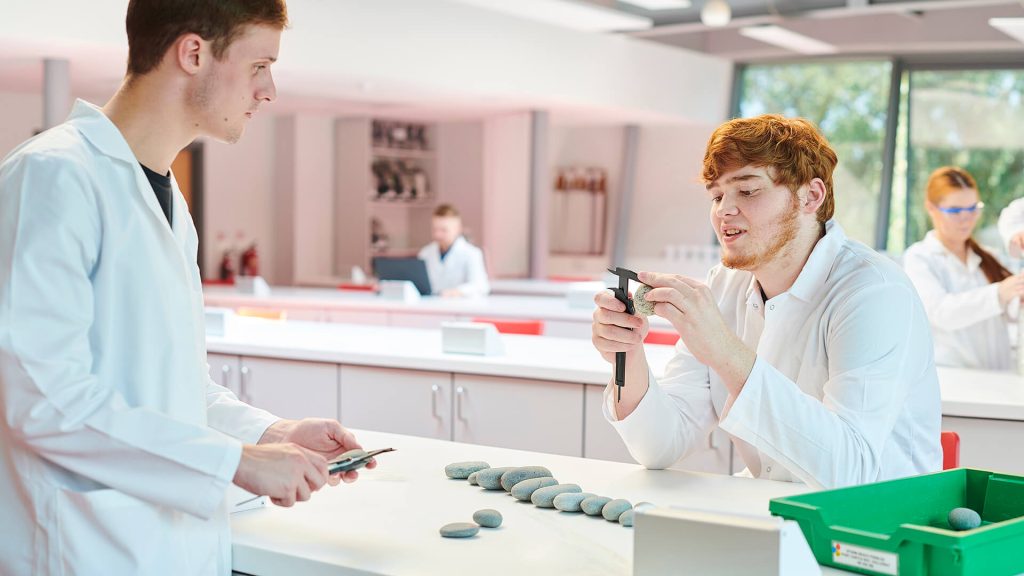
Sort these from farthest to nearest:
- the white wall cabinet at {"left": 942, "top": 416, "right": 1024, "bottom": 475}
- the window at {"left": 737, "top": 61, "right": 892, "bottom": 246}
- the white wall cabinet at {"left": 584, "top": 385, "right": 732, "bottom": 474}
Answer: the window at {"left": 737, "top": 61, "right": 892, "bottom": 246} → the white wall cabinet at {"left": 584, "top": 385, "right": 732, "bottom": 474} → the white wall cabinet at {"left": 942, "top": 416, "right": 1024, "bottom": 475}

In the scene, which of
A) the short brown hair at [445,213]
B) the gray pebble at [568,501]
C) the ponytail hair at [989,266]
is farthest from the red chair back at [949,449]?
the short brown hair at [445,213]

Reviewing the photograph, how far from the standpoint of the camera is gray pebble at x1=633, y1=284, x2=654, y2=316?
6.91 ft

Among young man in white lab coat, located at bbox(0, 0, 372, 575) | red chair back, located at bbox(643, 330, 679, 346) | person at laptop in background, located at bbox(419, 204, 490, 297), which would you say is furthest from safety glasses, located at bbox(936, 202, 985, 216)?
person at laptop in background, located at bbox(419, 204, 490, 297)

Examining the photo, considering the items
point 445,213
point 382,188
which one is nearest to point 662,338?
point 445,213

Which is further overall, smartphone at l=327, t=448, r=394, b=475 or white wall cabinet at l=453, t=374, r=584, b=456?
white wall cabinet at l=453, t=374, r=584, b=456

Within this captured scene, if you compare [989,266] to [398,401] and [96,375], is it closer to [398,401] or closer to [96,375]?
[398,401]

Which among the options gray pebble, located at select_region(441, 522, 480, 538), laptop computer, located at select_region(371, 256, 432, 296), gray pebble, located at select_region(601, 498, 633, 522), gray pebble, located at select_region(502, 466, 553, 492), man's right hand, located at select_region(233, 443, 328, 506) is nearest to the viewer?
man's right hand, located at select_region(233, 443, 328, 506)

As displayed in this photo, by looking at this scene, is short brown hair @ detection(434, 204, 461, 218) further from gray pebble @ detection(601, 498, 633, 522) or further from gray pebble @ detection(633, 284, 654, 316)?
gray pebble @ detection(601, 498, 633, 522)

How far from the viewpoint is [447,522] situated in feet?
6.37

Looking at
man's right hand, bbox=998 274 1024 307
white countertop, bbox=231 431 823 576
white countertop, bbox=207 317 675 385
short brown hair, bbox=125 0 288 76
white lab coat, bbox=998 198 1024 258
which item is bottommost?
white countertop, bbox=207 317 675 385

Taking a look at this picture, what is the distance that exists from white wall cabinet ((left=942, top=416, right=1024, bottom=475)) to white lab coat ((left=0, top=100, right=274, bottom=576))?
2.77 meters

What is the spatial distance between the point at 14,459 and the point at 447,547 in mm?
697

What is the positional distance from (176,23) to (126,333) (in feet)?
1.60

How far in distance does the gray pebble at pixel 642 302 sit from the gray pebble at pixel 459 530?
567mm
